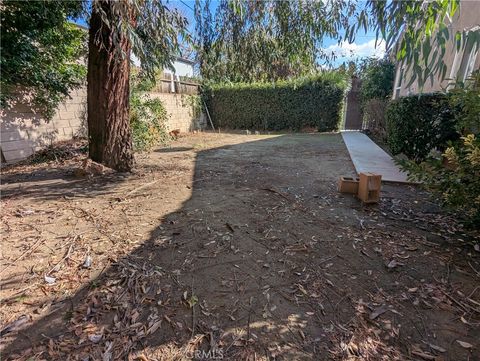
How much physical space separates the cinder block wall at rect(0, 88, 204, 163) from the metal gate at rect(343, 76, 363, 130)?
37.0 feet

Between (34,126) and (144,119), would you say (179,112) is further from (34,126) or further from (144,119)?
(34,126)

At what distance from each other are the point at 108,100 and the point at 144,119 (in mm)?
3294

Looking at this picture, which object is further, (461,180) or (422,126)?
(422,126)

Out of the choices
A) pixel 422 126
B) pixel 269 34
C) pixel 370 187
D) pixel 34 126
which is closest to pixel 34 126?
pixel 34 126

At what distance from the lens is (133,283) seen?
1.79 meters

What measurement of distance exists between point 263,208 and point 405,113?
146 inches

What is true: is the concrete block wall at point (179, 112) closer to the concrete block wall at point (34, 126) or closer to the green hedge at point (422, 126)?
the concrete block wall at point (34, 126)

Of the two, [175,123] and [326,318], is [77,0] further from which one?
[175,123]

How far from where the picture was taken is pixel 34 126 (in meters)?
5.19

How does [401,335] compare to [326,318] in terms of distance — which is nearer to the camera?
[401,335]

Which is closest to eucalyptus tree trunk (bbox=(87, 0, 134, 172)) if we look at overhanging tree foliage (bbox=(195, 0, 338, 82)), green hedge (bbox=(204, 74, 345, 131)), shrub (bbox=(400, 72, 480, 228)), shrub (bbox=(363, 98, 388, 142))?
overhanging tree foliage (bbox=(195, 0, 338, 82))

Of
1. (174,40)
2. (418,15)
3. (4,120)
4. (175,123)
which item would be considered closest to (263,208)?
(418,15)

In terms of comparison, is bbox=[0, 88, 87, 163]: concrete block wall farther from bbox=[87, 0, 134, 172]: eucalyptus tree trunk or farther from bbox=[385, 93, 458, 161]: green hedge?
bbox=[385, 93, 458, 161]: green hedge

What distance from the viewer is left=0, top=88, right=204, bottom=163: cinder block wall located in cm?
480
